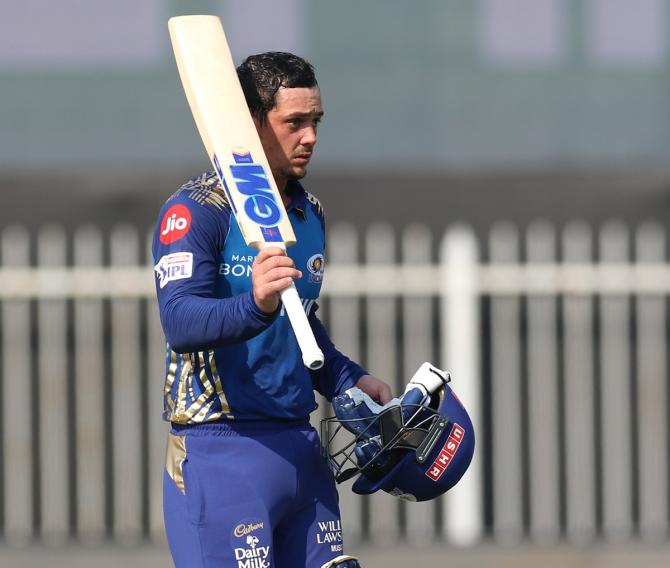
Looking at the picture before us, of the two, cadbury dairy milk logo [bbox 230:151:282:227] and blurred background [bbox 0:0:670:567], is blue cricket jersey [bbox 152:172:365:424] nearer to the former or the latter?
cadbury dairy milk logo [bbox 230:151:282:227]

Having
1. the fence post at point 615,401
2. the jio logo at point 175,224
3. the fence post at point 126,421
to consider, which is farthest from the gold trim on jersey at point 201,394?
the fence post at point 615,401

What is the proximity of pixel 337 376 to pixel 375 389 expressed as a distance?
126 mm

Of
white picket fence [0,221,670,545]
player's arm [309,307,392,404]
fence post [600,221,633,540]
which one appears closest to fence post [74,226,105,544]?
white picket fence [0,221,670,545]

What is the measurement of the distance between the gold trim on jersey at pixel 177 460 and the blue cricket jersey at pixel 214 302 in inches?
2.1

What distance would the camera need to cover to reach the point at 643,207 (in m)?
6.93

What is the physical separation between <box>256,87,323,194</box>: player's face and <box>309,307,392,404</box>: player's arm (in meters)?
0.40

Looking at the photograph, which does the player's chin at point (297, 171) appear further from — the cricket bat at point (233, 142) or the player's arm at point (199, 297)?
the player's arm at point (199, 297)

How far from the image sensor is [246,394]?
3.52 meters

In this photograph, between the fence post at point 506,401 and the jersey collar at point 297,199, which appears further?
the fence post at point 506,401

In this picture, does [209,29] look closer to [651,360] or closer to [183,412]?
[183,412]

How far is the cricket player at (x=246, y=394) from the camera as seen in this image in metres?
3.46

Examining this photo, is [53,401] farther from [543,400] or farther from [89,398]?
[543,400]

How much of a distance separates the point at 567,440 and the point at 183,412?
3676mm

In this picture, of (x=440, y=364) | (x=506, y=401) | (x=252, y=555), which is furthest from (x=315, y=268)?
(x=506, y=401)
